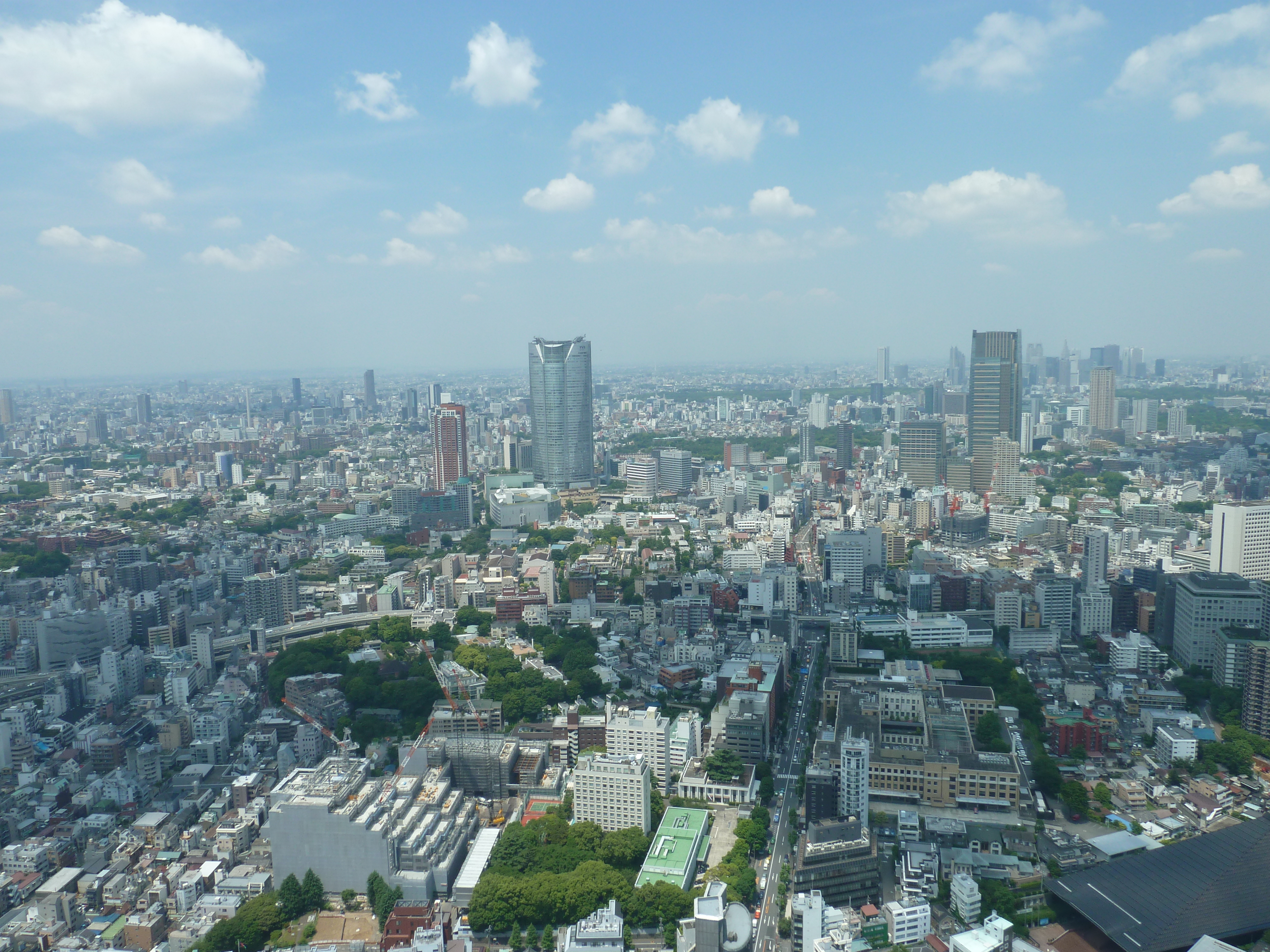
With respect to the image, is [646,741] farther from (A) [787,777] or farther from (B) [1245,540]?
(B) [1245,540]

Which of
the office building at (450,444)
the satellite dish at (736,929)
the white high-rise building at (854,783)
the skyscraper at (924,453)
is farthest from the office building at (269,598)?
the skyscraper at (924,453)

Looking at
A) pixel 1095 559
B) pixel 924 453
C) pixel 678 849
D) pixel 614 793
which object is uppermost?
pixel 924 453

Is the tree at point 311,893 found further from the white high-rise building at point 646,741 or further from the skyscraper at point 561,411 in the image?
the skyscraper at point 561,411

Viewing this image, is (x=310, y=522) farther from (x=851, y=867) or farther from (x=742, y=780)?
(x=851, y=867)

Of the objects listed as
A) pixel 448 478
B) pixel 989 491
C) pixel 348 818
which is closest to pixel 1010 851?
pixel 348 818

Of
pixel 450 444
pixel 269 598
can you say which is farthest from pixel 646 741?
pixel 450 444

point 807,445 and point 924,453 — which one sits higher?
point 924,453
